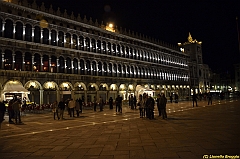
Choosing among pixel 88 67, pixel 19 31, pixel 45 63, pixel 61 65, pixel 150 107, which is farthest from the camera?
pixel 88 67

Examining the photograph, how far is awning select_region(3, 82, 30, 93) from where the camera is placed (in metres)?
25.0

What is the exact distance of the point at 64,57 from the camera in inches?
1325

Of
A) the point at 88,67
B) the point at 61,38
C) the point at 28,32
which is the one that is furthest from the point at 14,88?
the point at 88,67

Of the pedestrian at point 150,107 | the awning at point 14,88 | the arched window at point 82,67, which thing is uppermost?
the arched window at point 82,67

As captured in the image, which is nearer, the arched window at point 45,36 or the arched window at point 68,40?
the arched window at point 45,36

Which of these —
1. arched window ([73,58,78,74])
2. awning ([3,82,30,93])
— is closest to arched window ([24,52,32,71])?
awning ([3,82,30,93])

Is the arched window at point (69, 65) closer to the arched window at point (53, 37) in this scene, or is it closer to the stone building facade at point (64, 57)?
the stone building facade at point (64, 57)

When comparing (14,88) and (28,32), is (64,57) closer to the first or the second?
(28,32)

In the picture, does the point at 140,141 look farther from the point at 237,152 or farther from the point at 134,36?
the point at 134,36

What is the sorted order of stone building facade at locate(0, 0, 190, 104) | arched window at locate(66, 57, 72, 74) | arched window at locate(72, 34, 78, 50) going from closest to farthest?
stone building facade at locate(0, 0, 190, 104), arched window at locate(66, 57, 72, 74), arched window at locate(72, 34, 78, 50)

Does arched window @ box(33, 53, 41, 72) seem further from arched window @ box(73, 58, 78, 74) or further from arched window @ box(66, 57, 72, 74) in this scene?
arched window @ box(73, 58, 78, 74)

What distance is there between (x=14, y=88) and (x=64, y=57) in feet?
33.1

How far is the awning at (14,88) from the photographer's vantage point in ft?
81.9

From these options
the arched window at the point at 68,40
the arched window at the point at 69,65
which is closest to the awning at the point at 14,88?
→ the arched window at the point at 69,65
